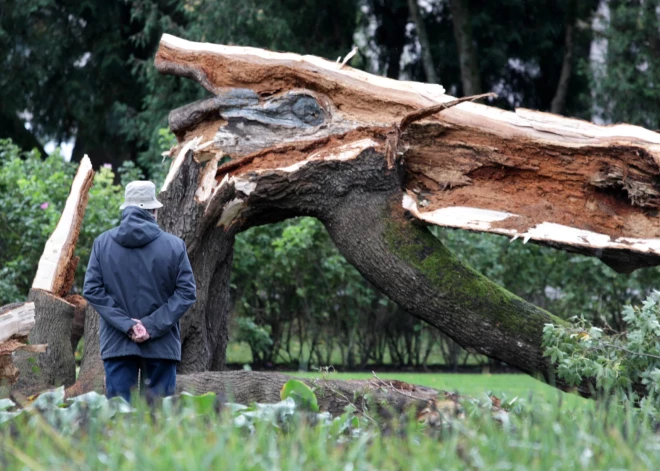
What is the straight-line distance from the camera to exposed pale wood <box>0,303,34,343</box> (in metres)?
5.43

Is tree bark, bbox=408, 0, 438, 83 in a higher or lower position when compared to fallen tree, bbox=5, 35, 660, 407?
higher

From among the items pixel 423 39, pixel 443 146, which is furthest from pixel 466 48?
pixel 443 146

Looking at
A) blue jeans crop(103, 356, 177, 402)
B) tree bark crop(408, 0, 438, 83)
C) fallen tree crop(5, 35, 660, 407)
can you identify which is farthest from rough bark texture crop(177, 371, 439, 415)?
tree bark crop(408, 0, 438, 83)

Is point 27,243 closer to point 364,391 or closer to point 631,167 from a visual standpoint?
point 364,391

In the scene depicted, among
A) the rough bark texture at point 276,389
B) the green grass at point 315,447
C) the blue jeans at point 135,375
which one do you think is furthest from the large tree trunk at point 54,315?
the green grass at point 315,447

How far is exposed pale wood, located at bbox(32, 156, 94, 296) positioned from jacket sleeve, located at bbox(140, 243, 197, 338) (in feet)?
6.06

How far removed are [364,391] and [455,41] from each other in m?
14.7

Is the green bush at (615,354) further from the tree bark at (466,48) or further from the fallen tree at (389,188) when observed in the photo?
the tree bark at (466,48)

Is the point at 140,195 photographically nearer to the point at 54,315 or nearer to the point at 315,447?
the point at 54,315

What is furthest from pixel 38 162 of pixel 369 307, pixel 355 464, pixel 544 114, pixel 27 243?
pixel 355 464

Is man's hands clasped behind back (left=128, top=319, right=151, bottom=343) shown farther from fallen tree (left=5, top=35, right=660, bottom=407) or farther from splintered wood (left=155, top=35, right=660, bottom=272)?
splintered wood (left=155, top=35, right=660, bottom=272)

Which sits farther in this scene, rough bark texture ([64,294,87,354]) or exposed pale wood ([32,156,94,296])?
rough bark texture ([64,294,87,354])

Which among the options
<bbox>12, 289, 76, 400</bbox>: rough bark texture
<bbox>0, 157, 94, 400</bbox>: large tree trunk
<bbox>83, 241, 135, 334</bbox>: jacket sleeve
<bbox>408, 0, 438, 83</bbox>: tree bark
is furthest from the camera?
<bbox>408, 0, 438, 83</bbox>: tree bark

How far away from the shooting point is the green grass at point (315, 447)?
2459 millimetres
